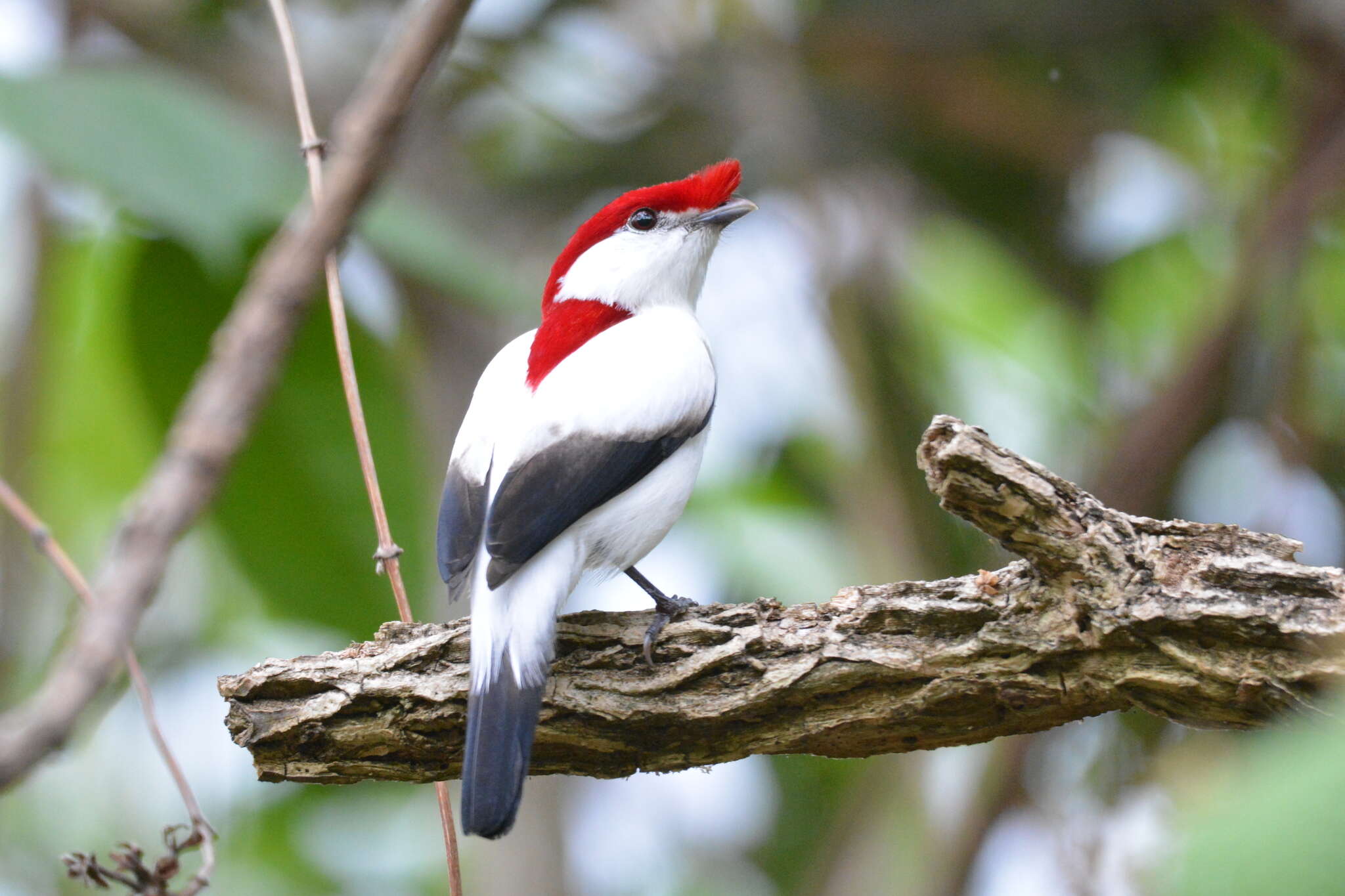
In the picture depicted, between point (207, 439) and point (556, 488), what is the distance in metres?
1.77

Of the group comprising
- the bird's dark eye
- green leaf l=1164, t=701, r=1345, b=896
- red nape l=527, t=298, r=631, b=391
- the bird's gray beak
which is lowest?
green leaf l=1164, t=701, r=1345, b=896

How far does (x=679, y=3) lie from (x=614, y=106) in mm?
591

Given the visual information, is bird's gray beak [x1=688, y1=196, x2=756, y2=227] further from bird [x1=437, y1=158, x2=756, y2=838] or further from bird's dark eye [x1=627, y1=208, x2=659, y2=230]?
bird [x1=437, y1=158, x2=756, y2=838]

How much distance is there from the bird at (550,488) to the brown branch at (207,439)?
131cm

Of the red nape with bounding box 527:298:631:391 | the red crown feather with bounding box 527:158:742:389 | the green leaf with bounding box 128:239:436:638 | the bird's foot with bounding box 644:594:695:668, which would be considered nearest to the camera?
the bird's foot with bounding box 644:594:695:668

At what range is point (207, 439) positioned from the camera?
37.6 inches

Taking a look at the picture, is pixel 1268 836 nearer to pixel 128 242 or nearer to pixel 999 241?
pixel 128 242

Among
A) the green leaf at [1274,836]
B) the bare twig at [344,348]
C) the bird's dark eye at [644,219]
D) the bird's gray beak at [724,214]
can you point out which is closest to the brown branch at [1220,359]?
the bird's gray beak at [724,214]

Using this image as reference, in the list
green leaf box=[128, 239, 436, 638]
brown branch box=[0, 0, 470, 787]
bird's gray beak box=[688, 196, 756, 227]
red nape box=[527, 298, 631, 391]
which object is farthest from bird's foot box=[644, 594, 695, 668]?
green leaf box=[128, 239, 436, 638]

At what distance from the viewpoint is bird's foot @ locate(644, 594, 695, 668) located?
2.42m

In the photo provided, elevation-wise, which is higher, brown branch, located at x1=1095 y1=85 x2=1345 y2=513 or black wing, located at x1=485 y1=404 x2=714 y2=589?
brown branch, located at x1=1095 y1=85 x2=1345 y2=513

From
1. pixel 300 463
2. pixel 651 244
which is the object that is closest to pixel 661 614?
pixel 651 244

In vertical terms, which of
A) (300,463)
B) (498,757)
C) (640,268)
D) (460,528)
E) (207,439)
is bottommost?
(498,757)

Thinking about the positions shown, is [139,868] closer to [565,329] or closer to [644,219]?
[565,329]
